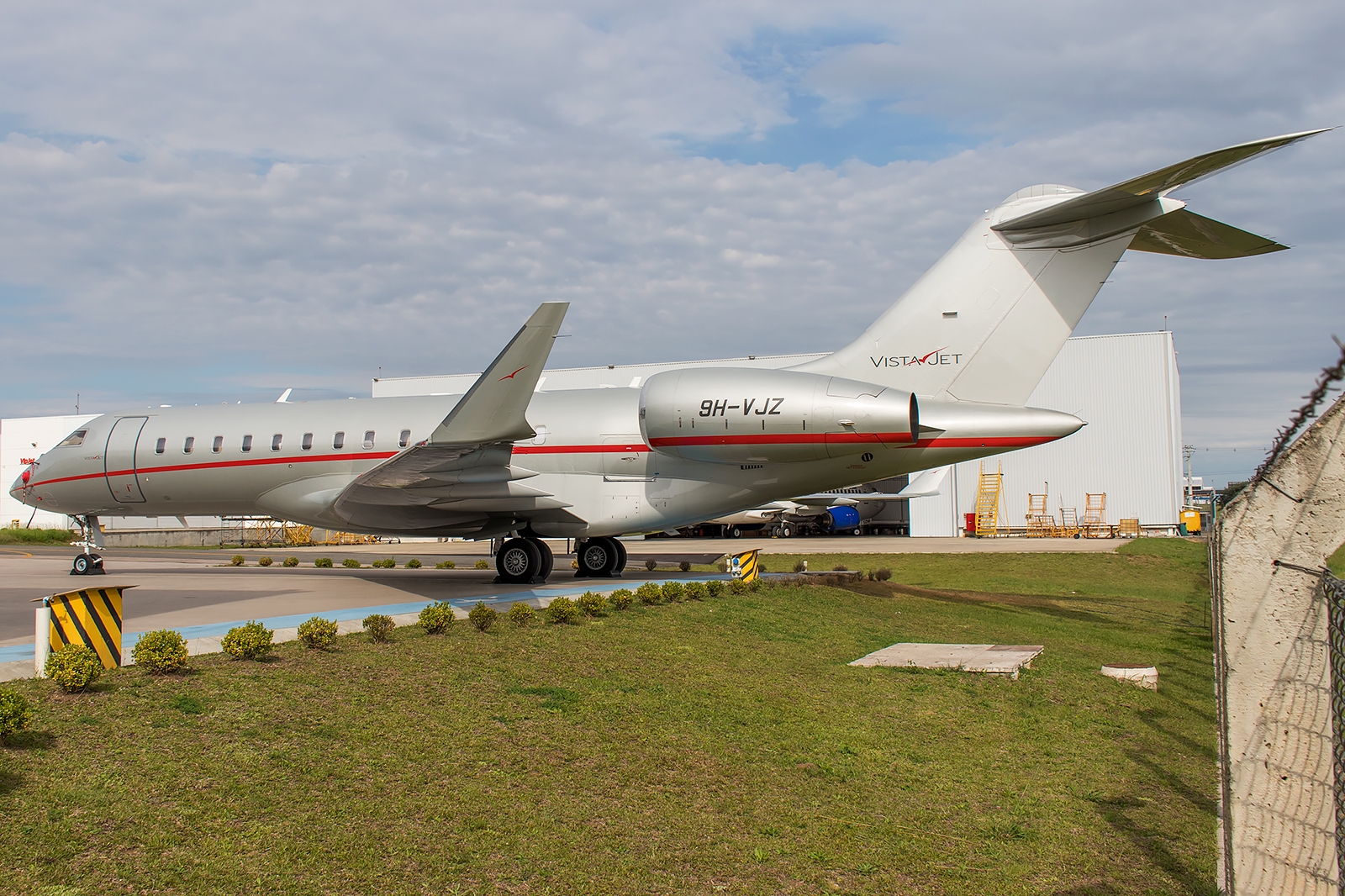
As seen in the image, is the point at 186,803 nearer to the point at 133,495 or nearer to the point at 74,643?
the point at 74,643

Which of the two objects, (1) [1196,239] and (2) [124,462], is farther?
(2) [124,462]

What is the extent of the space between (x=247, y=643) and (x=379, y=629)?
1.75m

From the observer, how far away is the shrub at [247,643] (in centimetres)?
898

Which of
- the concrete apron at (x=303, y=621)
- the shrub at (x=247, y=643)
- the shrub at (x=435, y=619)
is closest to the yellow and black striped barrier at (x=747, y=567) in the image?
the concrete apron at (x=303, y=621)

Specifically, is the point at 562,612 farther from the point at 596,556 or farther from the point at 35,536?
the point at 35,536

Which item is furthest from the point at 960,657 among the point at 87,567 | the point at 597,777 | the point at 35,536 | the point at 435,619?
the point at 35,536

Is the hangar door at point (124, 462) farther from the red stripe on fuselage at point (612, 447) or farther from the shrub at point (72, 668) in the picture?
the shrub at point (72, 668)

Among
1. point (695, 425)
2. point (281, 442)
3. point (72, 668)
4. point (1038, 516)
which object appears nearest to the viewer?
point (72, 668)

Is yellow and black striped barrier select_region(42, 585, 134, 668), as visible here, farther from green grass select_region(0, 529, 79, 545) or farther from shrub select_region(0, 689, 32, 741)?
green grass select_region(0, 529, 79, 545)

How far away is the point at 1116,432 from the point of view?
159 ft

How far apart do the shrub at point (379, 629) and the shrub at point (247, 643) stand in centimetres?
152

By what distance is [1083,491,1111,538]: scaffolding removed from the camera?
48000 millimetres

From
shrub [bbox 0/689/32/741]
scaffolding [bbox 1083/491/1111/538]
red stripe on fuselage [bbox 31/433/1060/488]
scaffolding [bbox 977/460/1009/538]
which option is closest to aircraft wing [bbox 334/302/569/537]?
red stripe on fuselage [bbox 31/433/1060/488]

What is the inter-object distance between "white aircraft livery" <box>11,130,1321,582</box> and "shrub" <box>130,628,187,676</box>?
627 centimetres
